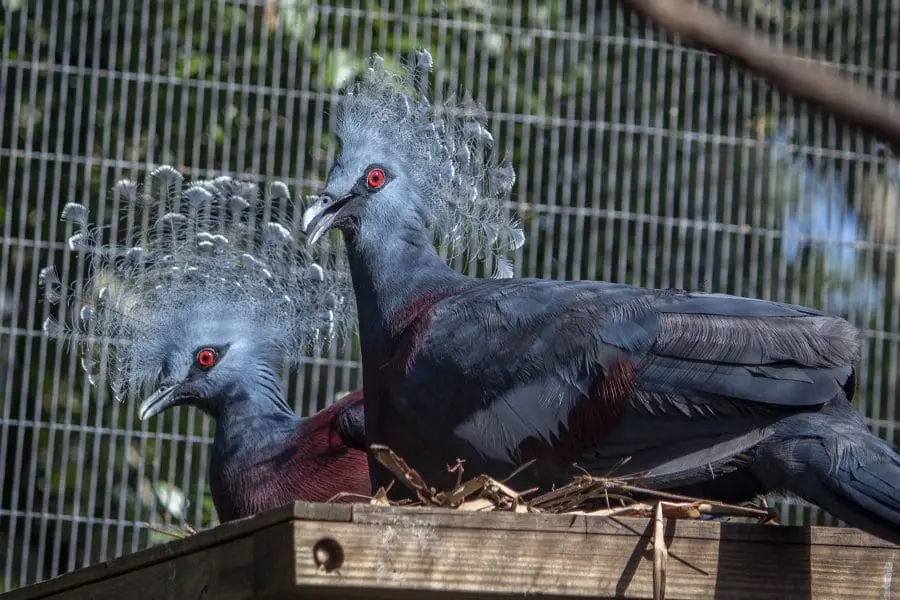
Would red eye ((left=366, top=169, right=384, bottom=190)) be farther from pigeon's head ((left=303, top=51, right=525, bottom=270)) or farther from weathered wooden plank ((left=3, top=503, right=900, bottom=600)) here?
weathered wooden plank ((left=3, top=503, right=900, bottom=600))

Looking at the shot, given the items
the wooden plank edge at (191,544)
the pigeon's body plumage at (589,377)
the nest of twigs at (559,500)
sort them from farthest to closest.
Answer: the pigeon's body plumage at (589,377)
the nest of twigs at (559,500)
the wooden plank edge at (191,544)

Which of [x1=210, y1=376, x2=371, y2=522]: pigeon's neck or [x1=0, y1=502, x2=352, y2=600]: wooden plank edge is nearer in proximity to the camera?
[x1=0, y1=502, x2=352, y2=600]: wooden plank edge

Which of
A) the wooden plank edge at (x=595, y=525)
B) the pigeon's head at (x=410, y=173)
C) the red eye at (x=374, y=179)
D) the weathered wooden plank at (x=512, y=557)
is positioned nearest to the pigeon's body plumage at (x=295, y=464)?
the pigeon's head at (x=410, y=173)

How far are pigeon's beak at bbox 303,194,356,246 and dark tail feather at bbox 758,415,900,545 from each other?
1401mm

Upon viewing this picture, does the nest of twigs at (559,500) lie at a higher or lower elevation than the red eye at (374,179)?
lower

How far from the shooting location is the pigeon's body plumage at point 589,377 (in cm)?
235

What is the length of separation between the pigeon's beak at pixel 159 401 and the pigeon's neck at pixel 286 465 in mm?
288

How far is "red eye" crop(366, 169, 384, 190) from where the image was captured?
3500mm

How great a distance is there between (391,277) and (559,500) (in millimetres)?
1177

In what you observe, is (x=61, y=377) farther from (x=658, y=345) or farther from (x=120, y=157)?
(x=658, y=345)

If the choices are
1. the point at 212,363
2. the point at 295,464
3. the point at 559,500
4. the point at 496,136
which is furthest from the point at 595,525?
the point at 496,136

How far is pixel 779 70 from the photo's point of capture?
85cm

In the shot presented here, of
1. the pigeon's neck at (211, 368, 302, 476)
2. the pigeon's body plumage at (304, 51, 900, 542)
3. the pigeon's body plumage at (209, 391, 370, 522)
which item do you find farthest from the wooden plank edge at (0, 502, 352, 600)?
the pigeon's neck at (211, 368, 302, 476)

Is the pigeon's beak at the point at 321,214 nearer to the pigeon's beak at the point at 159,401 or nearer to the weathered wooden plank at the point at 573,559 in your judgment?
the pigeon's beak at the point at 159,401
